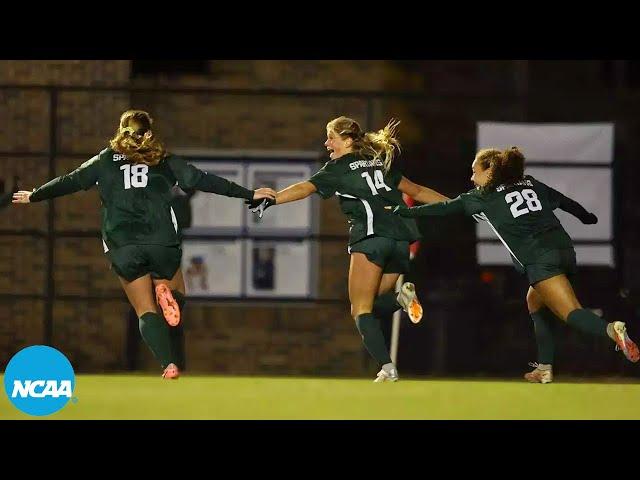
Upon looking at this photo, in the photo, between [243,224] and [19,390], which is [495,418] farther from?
[243,224]

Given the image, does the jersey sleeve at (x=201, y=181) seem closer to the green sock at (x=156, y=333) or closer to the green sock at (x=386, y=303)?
the green sock at (x=156, y=333)

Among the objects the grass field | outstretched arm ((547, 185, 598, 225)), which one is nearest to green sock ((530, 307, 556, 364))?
the grass field

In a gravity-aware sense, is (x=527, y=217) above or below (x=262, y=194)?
below

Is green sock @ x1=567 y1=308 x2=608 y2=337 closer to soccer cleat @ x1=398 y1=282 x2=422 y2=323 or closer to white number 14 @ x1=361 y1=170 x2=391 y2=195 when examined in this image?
soccer cleat @ x1=398 y1=282 x2=422 y2=323

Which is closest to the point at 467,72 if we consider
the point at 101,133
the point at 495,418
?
the point at 101,133

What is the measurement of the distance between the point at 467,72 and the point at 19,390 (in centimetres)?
600

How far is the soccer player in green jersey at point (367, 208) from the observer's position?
33.1ft

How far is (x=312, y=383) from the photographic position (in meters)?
11.0

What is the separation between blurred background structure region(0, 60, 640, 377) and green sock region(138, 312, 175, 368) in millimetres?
2643

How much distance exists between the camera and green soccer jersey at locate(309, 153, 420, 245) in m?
10.1

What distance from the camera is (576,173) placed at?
479 inches

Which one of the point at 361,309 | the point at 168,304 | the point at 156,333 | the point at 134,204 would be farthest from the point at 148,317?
the point at 361,309

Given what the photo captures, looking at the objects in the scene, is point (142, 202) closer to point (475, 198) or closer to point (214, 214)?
point (475, 198)

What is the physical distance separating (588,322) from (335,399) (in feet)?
5.86
